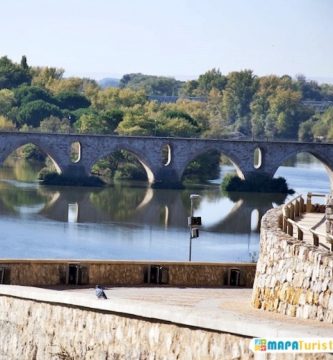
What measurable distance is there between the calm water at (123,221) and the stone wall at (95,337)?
107ft

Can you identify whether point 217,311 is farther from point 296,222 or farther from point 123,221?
point 123,221

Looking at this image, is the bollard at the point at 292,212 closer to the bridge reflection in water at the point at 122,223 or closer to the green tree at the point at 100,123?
the bridge reflection in water at the point at 122,223

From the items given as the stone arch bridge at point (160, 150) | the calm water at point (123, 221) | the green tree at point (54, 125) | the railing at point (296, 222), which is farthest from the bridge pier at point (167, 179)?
the railing at point (296, 222)

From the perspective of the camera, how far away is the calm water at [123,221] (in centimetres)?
5894

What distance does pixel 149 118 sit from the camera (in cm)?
12362

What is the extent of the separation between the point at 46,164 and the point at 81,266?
3601 inches

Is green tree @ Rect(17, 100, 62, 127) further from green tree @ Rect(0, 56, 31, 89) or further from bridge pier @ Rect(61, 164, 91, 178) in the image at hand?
bridge pier @ Rect(61, 164, 91, 178)

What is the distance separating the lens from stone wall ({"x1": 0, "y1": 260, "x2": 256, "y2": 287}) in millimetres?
25672

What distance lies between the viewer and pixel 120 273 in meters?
26.5

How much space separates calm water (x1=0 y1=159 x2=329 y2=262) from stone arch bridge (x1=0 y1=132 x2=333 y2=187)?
2273 millimetres

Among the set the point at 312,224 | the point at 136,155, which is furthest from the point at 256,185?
the point at 312,224

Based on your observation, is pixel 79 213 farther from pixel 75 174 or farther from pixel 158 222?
pixel 75 174

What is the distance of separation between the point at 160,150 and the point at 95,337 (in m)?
88.7

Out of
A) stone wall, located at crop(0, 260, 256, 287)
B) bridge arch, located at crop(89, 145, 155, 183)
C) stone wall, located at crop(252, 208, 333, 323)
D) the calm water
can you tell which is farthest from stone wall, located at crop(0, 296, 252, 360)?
bridge arch, located at crop(89, 145, 155, 183)
